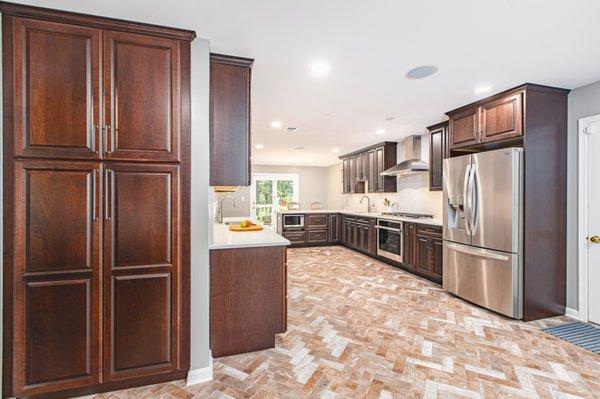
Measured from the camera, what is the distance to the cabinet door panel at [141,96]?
1926 millimetres

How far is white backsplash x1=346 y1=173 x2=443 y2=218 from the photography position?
5254 millimetres

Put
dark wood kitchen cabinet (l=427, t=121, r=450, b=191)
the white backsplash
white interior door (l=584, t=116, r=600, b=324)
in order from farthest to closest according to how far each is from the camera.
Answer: the white backsplash → dark wood kitchen cabinet (l=427, t=121, r=450, b=191) → white interior door (l=584, t=116, r=600, b=324)

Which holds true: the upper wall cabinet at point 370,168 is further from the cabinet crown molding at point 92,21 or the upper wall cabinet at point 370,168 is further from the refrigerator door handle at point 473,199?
the cabinet crown molding at point 92,21

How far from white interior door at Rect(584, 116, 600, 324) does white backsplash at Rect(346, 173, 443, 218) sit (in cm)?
217

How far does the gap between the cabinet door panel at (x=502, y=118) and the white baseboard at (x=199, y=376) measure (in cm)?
365

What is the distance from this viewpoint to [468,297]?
358 cm

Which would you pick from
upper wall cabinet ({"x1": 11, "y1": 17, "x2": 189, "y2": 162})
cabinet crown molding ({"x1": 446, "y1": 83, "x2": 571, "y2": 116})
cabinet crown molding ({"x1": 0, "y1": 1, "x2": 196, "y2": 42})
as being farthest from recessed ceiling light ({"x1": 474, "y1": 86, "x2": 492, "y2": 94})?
upper wall cabinet ({"x1": 11, "y1": 17, "x2": 189, "y2": 162})

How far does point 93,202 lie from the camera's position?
6.21 ft

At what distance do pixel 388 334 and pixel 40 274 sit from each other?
277 centimetres

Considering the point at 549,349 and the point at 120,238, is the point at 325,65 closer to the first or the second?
the point at 120,238

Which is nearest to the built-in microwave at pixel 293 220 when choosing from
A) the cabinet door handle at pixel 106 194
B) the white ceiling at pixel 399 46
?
the white ceiling at pixel 399 46

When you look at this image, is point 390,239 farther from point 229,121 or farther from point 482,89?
point 229,121

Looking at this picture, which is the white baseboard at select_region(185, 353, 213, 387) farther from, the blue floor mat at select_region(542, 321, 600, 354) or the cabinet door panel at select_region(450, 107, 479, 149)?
the cabinet door panel at select_region(450, 107, 479, 149)

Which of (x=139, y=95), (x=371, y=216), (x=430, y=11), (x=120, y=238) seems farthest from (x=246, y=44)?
(x=371, y=216)
